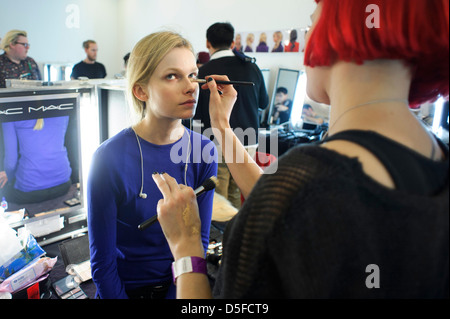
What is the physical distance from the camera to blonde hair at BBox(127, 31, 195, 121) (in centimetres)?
114

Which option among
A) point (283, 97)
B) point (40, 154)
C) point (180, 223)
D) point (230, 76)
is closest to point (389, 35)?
point (180, 223)

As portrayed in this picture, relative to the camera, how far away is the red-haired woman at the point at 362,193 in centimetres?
42

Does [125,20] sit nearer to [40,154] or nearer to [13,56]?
[13,56]

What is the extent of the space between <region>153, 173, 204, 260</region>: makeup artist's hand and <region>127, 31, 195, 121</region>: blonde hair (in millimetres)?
635

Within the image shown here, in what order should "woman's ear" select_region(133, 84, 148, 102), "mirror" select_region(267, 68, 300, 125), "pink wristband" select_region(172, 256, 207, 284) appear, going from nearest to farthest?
"pink wristband" select_region(172, 256, 207, 284)
"woman's ear" select_region(133, 84, 148, 102)
"mirror" select_region(267, 68, 300, 125)

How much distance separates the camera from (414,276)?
1.45 feet

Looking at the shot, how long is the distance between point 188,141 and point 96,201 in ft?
1.38

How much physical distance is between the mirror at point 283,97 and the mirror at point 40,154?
3.31 meters

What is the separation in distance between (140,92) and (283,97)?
345cm

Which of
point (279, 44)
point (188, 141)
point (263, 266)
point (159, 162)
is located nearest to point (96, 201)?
point (159, 162)

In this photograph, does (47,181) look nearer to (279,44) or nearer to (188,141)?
(188,141)

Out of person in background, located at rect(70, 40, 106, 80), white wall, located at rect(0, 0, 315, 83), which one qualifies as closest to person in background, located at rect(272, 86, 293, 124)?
white wall, located at rect(0, 0, 315, 83)

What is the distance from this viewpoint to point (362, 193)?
42 centimetres

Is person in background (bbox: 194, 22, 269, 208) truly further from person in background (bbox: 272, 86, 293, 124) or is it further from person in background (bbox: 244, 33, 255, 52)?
person in background (bbox: 244, 33, 255, 52)
